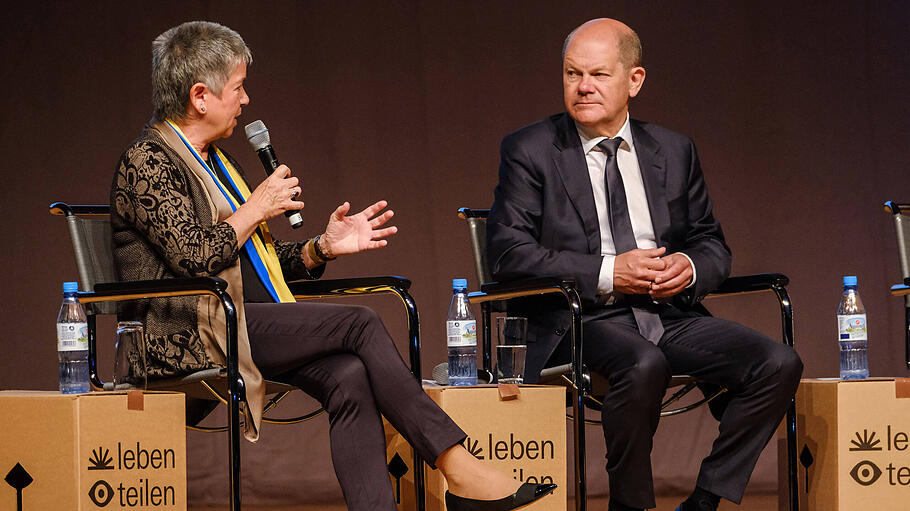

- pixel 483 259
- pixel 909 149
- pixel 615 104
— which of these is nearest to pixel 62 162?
pixel 483 259

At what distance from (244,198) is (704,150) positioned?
199 cm

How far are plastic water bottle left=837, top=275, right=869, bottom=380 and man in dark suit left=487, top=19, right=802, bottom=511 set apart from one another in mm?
330

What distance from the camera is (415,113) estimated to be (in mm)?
3801

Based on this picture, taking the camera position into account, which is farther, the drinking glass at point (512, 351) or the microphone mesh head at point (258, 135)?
the drinking glass at point (512, 351)

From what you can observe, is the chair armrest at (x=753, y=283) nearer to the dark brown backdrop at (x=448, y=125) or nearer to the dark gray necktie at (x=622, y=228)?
the dark gray necktie at (x=622, y=228)

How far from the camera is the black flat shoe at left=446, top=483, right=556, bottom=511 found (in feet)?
7.07

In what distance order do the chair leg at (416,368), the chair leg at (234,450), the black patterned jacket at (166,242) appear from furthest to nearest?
the chair leg at (416,368) → the black patterned jacket at (166,242) → the chair leg at (234,450)

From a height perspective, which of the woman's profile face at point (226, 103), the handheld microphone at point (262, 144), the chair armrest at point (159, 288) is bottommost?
the chair armrest at point (159, 288)

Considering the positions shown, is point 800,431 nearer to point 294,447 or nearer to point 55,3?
point 294,447

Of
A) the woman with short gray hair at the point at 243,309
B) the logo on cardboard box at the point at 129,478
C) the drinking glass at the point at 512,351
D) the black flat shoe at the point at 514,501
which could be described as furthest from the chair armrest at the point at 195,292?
the drinking glass at the point at 512,351

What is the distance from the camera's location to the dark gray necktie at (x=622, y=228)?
264cm

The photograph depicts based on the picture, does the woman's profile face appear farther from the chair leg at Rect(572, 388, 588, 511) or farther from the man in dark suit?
the chair leg at Rect(572, 388, 588, 511)

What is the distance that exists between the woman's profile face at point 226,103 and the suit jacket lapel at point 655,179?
1066mm

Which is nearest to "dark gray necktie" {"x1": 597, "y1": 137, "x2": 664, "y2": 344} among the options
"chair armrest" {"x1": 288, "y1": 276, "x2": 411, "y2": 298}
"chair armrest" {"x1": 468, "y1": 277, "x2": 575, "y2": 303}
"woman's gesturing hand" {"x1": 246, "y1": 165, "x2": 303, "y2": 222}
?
"chair armrest" {"x1": 468, "y1": 277, "x2": 575, "y2": 303}
